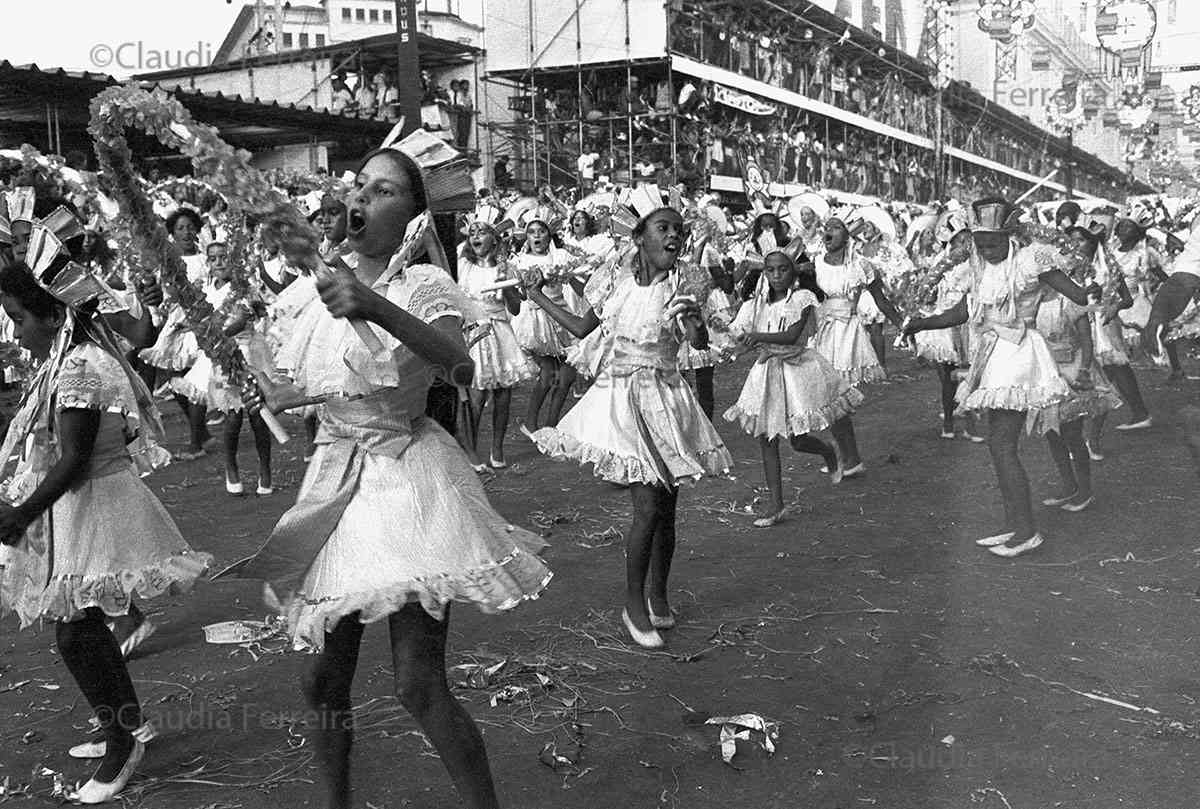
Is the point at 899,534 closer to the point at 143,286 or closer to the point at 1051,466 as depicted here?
the point at 1051,466

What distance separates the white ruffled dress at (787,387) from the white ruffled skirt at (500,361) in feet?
8.34

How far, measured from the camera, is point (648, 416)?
559cm

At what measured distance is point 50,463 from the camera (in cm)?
430

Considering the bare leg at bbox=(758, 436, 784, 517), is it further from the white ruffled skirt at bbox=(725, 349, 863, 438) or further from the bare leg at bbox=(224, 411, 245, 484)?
the bare leg at bbox=(224, 411, 245, 484)

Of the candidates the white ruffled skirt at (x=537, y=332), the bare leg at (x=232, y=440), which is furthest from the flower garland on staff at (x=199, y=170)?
the white ruffled skirt at (x=537, y=332)

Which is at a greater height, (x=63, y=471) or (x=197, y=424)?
(x=63, y=471)

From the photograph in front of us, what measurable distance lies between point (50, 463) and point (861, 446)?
8.08 metres

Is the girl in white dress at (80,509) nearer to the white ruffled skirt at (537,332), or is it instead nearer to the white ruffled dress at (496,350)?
the white ruffled dress at (496,350)

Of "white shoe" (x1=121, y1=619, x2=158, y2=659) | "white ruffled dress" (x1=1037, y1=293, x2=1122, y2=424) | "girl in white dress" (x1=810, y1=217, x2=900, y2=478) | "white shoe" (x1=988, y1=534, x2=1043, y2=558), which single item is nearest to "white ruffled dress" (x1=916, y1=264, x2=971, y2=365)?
"girl in white dress" (x1=810, y1=217, x2=900, y2=478)

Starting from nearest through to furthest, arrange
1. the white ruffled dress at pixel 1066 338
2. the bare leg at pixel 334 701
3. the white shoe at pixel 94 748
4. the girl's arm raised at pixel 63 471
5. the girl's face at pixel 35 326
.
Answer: the bare leg at pixel 334 701
the girl's arm raised at pixel 63 471
the girl's face at pixel 35 326
the white shoe at pixel 94 748
the white ruffled dress at pixel 1066 338

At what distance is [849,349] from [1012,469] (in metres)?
4.41

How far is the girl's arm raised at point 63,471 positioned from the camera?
3.89 m

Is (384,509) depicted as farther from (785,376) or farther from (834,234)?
(834,234)

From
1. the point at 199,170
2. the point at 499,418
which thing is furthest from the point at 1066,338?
the point at 199,170
